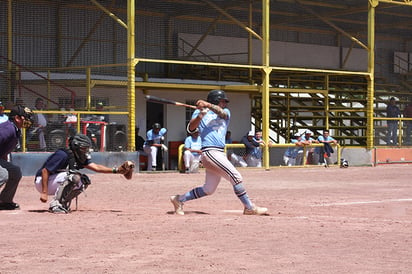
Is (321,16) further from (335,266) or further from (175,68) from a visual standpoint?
(335,266)

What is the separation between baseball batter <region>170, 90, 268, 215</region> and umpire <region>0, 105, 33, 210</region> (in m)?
2.49

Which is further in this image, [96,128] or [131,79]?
[131,79]

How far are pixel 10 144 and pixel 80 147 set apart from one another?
1.08 metres

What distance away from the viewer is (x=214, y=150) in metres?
11.2

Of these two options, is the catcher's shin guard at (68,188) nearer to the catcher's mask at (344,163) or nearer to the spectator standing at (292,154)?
the spectator standing at (292,154)

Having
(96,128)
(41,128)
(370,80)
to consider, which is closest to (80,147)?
(41,128)

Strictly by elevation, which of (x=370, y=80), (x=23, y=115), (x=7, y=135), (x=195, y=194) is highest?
(x=370, y=80)

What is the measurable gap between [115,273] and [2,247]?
6.15 ft

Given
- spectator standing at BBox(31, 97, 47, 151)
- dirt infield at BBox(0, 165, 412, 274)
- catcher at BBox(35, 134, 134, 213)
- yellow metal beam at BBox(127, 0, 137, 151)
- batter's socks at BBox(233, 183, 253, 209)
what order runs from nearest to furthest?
dirt infield at BBox(0, 165, 412, 274) → batter's socks at BBox(233, 183, 253, 209) → catcher at BBox(35, 134, 134, 213) → spectator standing at BBox(31, 97, 47, 151) → yellow metal beam at BBox(127, 0, 137, 151)

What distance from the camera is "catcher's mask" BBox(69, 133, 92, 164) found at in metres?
11.6

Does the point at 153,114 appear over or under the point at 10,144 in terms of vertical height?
over

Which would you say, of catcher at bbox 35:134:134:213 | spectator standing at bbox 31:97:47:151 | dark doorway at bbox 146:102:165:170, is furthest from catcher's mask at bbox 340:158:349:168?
catcher at bbox 35:134:134:213

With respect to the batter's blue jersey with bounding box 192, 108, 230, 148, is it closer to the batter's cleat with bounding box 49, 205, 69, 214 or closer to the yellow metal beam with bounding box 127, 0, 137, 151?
the batter's cleat with bounding box 49, 205, 69, 214

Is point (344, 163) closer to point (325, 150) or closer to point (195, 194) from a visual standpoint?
point (325, 150)
